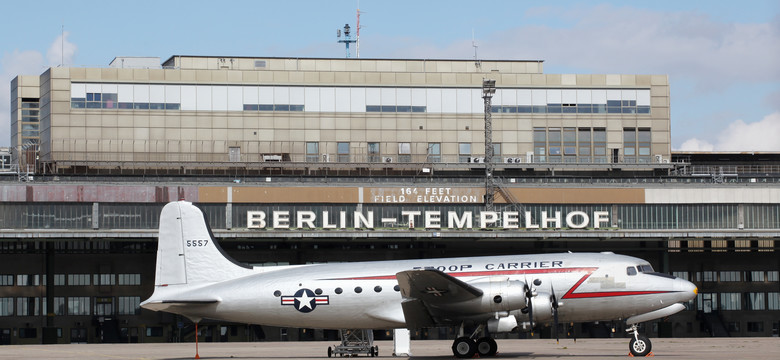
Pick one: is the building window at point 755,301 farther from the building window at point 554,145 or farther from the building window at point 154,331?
the building window at point 154,331

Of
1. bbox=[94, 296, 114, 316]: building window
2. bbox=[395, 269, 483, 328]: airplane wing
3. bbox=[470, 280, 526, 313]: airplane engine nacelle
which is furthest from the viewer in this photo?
bbox=[94, 296, 114, 316]: building window

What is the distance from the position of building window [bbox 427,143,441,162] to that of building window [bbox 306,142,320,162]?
9.72 m

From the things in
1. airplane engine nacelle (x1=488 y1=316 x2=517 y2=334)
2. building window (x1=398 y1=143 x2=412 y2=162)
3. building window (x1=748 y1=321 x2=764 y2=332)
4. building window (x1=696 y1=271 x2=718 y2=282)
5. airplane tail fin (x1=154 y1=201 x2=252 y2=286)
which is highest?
building window (x1=398 y1=143 x2=412 y2=162)

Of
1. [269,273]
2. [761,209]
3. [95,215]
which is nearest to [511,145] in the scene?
[761,209]

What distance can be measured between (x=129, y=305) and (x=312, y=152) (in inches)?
804

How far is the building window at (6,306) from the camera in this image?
71.2 m

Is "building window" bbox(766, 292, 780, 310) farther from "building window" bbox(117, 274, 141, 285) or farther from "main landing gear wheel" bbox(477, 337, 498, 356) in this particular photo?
"building window" bbox(117, 274, 141, 285)

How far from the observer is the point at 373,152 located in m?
83.5

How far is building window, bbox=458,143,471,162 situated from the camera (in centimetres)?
8400

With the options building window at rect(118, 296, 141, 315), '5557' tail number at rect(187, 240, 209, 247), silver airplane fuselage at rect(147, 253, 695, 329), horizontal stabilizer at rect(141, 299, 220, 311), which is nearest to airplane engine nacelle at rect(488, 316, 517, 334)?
silver airplane fuselage at rect(147, 253, 695, 329)

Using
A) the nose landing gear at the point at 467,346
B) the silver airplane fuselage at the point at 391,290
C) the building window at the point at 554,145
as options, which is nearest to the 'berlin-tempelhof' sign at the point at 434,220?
the building window at the point at 554,145

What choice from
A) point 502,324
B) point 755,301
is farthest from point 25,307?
point 755,301

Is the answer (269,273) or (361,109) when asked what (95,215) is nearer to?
(361,109)

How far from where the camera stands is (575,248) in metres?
75.5
